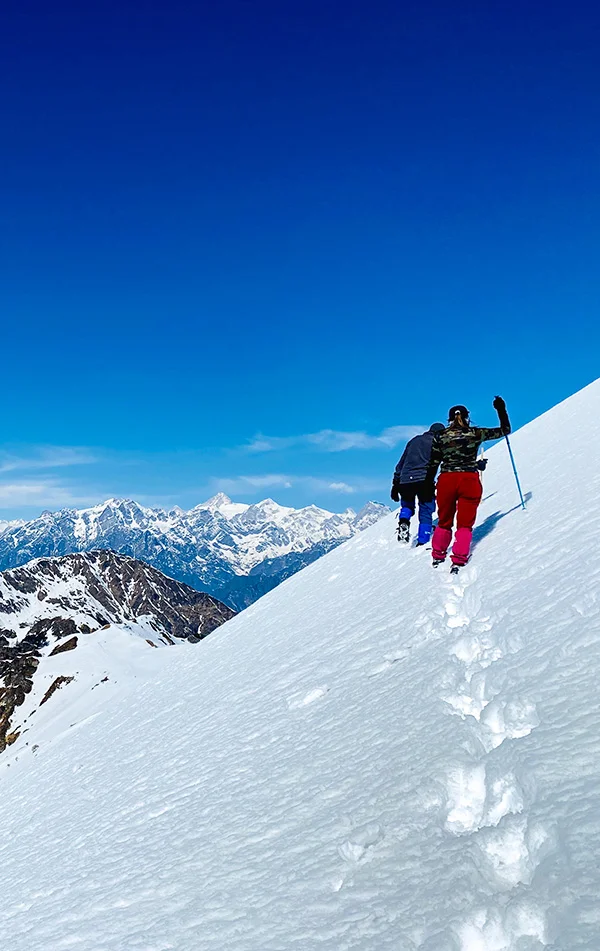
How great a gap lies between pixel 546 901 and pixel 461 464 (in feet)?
29.5

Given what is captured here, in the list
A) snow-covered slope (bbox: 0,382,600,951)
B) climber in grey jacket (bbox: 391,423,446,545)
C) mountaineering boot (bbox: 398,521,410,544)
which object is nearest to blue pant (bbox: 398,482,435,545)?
climber in grey jacket (bbox: 391,423,446,545)

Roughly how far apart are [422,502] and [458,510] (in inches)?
132

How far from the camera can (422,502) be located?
1469 centimetres

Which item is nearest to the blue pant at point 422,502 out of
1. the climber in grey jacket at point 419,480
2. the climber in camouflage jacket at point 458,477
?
the climber in grey jacket at point 419,480

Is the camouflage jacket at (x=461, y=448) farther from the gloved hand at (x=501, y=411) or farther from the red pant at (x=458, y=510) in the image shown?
the gloved hand at (x=501, y=411)

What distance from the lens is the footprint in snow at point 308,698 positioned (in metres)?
8.41

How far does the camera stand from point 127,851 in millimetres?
6496

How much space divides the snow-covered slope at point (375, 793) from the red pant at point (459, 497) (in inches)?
31.7

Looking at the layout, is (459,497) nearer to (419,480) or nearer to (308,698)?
(419,480)

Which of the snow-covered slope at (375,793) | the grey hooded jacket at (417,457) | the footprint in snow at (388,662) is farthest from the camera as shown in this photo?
the grey hooded jacket at (417,457)

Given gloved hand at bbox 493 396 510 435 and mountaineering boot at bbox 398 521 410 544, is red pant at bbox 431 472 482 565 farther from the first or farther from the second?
mountaineering boot at bbox 398 521 410 544

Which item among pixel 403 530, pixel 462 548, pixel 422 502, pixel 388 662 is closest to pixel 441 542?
pixel 462 548

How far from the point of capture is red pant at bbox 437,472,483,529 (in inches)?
443

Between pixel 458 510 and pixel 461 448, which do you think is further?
pixel 461 448
